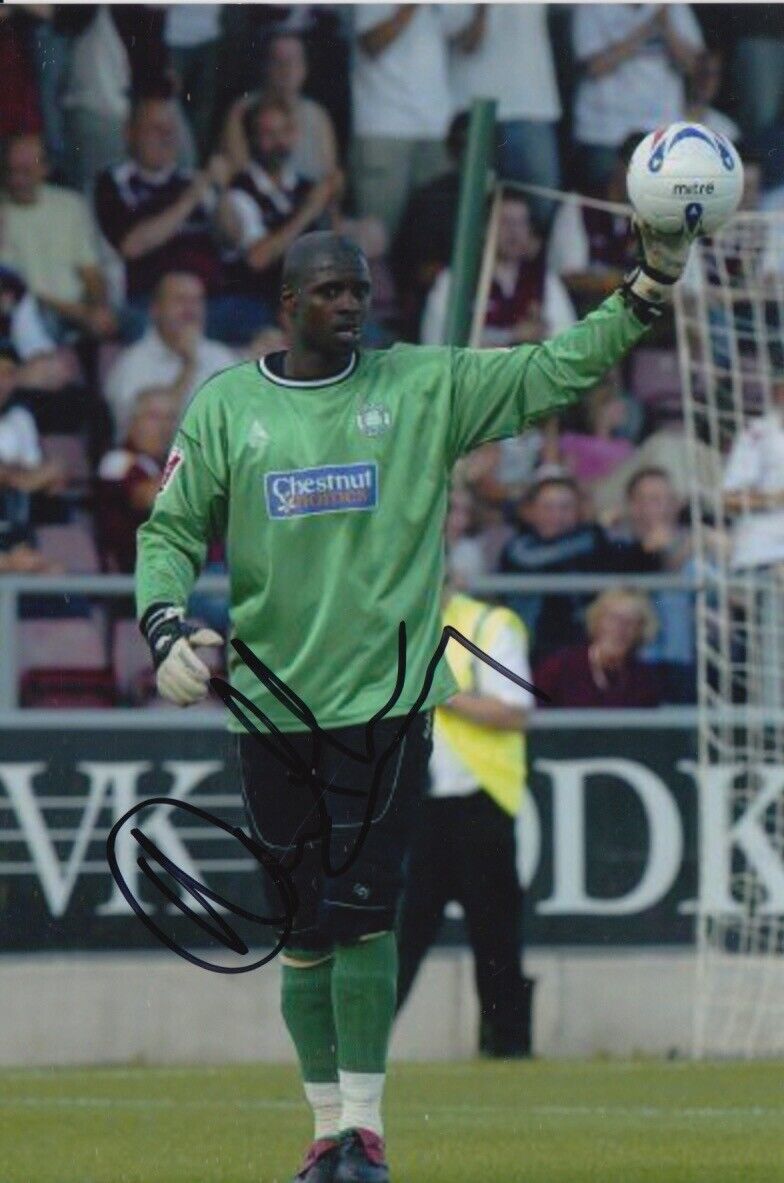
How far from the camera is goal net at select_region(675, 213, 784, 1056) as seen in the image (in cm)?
1306

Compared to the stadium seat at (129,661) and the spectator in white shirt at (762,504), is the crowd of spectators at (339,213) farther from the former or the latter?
the stadium seat at (129,661)

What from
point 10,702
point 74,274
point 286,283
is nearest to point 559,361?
point 286,283

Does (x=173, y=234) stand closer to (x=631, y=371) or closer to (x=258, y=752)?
(x=631, y=371)

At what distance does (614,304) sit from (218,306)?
8239 mm

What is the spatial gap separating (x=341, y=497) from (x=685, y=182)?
3.66 feet

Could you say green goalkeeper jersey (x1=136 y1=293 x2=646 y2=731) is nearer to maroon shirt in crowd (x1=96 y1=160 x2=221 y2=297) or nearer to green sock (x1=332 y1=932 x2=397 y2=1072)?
green sock (x1=332 y1=932 x2=397 y2=1072)

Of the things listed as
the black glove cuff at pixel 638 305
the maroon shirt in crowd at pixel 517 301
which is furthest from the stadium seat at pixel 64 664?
the black glove cuff at pixel 638 305

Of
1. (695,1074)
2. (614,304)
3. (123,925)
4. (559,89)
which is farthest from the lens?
(559,89)

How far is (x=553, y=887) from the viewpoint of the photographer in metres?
13.0

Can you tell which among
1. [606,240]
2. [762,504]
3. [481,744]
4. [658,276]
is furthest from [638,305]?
[606,240]

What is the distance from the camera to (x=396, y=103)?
51.3 ft

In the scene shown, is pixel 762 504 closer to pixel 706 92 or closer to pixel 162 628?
pixel 706 92

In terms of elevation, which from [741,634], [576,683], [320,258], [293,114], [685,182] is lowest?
[576,683]

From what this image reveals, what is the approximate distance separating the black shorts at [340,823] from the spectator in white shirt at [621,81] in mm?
9178
